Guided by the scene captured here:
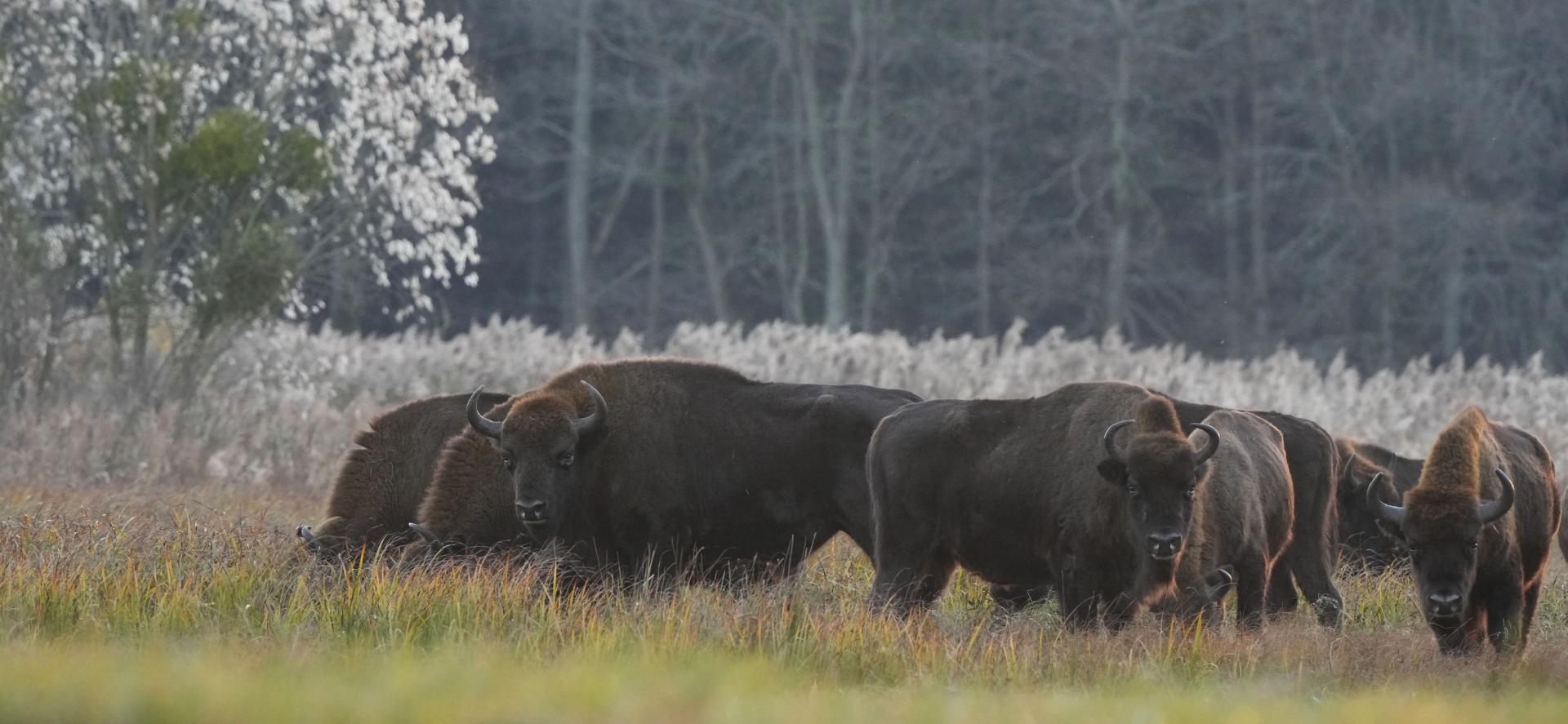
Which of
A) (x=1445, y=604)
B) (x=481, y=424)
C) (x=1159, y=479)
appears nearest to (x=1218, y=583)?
(x=1159, y=479)

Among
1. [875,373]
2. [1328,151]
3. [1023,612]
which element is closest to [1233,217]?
[1328,151]

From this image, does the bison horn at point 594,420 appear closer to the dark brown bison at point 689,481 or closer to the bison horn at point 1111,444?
the dark brown bison at point 689,481

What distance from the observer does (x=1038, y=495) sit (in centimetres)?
1095

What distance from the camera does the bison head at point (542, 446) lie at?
11.4m

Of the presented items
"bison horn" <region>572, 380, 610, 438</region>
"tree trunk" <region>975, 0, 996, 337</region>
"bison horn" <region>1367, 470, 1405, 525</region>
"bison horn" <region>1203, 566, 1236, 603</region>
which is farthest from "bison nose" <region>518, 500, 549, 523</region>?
"tree trunk" <region>975, 0, 996, 337</region>

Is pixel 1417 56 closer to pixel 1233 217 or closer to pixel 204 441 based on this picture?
pixel 1233 217

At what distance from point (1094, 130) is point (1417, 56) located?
744 centimetres

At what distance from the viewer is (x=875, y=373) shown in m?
24.5

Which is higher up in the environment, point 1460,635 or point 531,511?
point 531,511

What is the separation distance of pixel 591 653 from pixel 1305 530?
498cm

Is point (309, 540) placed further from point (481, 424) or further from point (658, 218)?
point (658, 218)

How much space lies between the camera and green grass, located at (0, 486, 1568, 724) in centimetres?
637

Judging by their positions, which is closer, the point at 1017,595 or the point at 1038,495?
the point at 1038,495

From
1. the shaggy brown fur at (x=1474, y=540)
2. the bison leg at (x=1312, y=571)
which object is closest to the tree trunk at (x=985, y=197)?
the bison leg at (x=1312, y=571)
